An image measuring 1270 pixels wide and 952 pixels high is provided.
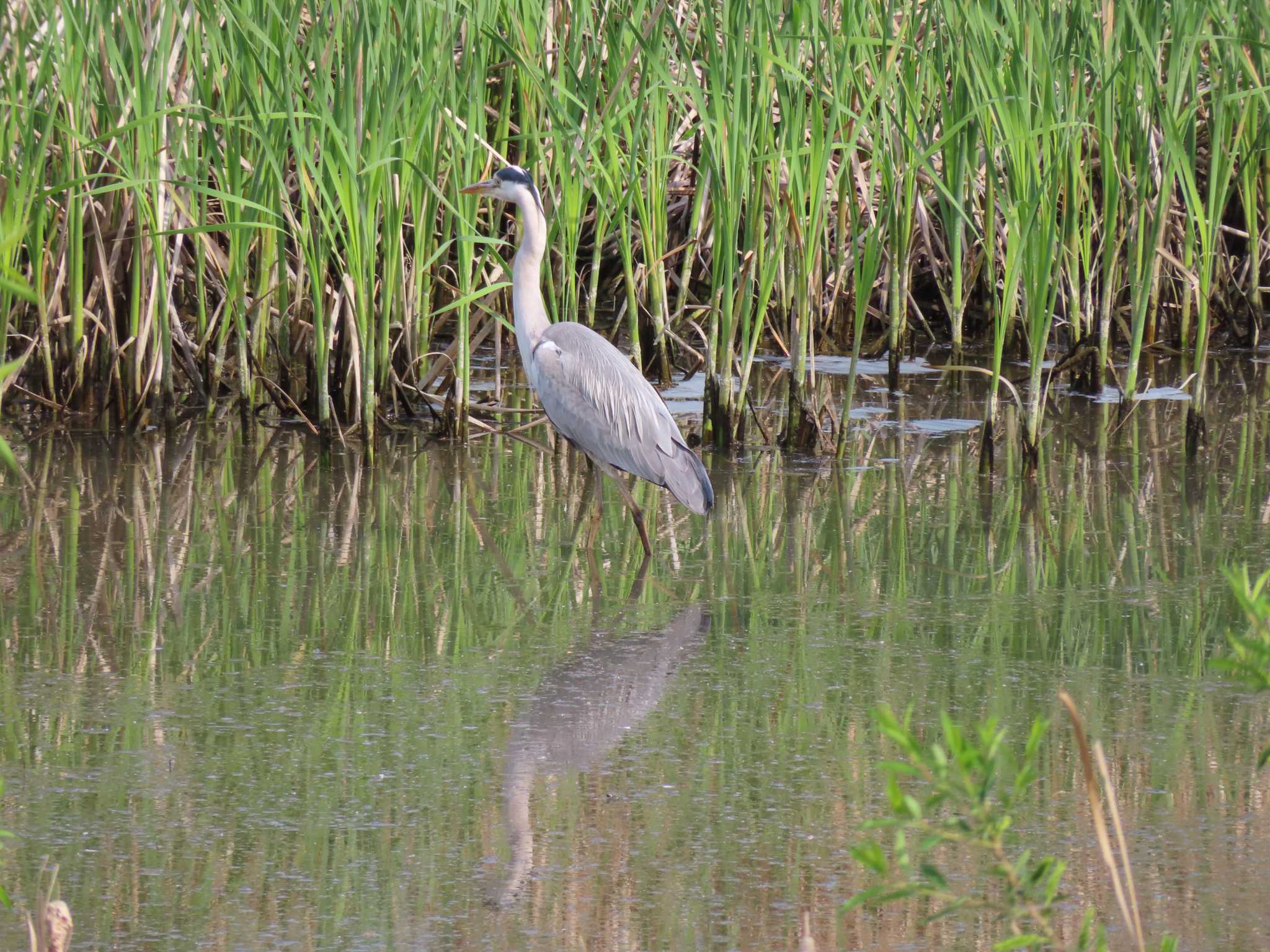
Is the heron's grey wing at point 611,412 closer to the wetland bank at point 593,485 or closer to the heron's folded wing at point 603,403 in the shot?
the heron's folded wing at point 603,403

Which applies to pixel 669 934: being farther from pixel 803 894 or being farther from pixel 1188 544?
pixel 1188 544

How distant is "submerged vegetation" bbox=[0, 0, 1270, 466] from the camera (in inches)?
214

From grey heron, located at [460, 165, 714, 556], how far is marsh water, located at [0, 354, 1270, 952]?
19 cm

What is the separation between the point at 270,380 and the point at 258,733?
2.95 meters

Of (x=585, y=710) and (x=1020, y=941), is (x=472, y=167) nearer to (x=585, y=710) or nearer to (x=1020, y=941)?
(x=585, y=710)

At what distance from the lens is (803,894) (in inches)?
109

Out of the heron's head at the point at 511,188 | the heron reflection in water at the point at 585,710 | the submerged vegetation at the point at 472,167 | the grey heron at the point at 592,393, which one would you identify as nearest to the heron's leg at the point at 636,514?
the grey heron at the point at 592,393

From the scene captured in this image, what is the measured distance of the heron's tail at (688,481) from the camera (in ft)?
16.6

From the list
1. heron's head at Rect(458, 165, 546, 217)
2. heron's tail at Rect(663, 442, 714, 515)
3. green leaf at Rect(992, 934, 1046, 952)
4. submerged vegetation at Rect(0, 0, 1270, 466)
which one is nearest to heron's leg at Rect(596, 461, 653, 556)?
heron's tail at Rect(663, 442, 714, 515)

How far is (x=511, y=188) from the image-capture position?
562cm

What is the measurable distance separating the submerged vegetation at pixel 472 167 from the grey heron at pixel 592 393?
0.21 m

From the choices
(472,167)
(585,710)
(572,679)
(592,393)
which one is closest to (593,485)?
(592,393)

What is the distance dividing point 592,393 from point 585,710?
1.81 metres

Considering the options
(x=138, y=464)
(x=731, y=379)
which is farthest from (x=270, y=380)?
A: (x=731, y=379)
